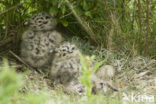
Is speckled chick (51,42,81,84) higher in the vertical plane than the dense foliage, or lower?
lower

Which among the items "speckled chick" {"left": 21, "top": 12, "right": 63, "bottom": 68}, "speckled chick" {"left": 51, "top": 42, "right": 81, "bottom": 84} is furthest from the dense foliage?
"speckled chick" {"left": 51, "top": 42, "right": 81, "bottom": 84}

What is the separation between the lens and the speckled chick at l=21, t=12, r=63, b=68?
3.54 meters

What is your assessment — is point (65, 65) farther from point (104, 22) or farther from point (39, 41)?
point (104, 22)

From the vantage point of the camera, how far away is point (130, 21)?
12.8 feet

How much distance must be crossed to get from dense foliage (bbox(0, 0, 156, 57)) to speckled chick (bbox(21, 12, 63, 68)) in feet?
0.59

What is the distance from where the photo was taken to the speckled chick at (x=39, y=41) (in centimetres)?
354

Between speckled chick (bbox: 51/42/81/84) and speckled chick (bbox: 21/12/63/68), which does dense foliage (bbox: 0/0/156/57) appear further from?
speckled chick (bbox: 51/42/81/84)

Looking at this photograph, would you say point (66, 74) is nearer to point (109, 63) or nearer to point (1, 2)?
point (109, 63)

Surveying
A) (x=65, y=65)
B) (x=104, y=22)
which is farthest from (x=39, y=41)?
(x=104, y=22)

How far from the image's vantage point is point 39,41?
3551mm

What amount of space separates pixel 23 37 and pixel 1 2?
1.74 feet

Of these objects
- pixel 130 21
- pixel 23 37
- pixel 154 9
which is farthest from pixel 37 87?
pixel 154 9

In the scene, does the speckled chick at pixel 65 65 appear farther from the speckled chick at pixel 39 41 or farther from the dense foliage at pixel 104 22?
the dense foliage at pixel 104 22

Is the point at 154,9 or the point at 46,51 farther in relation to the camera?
the point at 154,9
